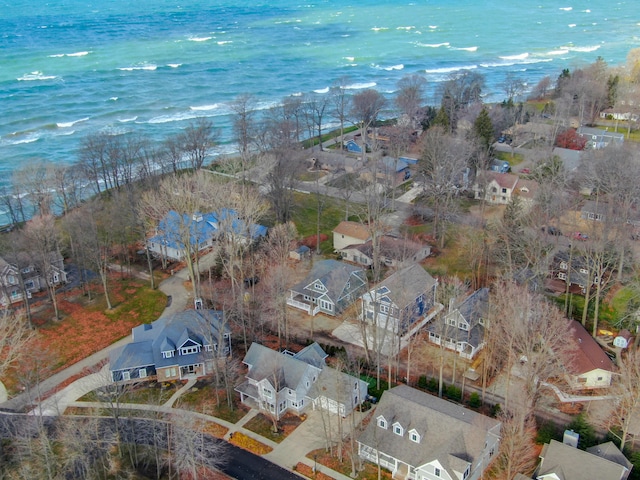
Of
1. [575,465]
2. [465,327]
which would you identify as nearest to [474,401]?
[465,327]

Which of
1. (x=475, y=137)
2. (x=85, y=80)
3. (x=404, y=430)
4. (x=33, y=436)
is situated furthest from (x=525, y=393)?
(x=85, y=80)

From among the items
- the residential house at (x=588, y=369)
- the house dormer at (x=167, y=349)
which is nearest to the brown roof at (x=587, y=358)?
the residential house at (x=588, y=369)

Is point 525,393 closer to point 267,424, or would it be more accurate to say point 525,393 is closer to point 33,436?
point 267,424

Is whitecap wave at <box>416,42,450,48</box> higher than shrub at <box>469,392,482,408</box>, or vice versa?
whitecap wave at <box>416,42,450,48</box>

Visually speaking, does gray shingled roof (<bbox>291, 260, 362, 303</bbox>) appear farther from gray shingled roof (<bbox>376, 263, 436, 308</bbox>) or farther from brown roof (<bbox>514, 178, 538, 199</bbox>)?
brown roof (<bbox>514, 178, 538, 199</bbox>)

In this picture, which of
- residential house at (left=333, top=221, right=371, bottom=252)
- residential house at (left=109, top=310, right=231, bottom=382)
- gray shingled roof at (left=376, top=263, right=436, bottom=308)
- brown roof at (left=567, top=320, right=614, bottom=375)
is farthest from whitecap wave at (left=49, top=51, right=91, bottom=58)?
brown roof at (left=567, top=320, right=614, bottom=375)

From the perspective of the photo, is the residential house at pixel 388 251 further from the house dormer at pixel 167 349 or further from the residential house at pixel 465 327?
the house dormer at pixel 167 349
